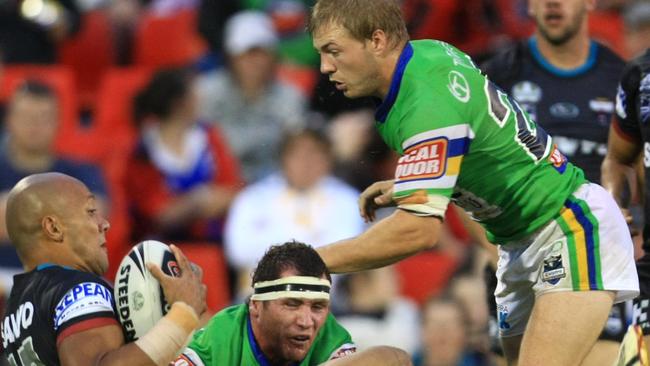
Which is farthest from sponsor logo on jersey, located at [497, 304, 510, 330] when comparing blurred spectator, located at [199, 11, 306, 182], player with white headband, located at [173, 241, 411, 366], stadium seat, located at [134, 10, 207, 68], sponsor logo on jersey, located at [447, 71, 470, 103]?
stadium seat, located at [134, 10, 207, 68]

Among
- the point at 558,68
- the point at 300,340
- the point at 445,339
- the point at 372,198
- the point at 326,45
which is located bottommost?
the point at 445,339

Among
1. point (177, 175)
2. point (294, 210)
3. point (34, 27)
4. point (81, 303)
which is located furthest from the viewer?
point (34, 27)

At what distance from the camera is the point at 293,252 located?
548cm

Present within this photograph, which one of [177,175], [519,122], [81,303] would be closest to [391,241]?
[519,122]

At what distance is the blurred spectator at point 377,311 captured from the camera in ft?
31.0

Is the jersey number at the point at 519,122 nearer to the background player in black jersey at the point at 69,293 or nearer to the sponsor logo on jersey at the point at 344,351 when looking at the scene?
the sponsor logo on jersey at the point at 344,351

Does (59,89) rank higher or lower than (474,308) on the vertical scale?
higher

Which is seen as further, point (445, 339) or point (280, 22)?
point (280, 22)

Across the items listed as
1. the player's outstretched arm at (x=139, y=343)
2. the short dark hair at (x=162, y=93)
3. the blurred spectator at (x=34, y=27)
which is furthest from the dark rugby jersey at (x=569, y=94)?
the blurred spectator at (x=34, y=27)

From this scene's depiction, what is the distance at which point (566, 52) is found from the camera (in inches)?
292

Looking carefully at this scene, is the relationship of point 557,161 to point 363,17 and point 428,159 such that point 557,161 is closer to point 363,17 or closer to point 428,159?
point 428,159

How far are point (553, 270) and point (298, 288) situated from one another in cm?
103

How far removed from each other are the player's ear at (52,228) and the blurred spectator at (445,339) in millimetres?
4611

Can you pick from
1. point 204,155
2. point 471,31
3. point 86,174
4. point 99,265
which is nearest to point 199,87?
point 204,155
